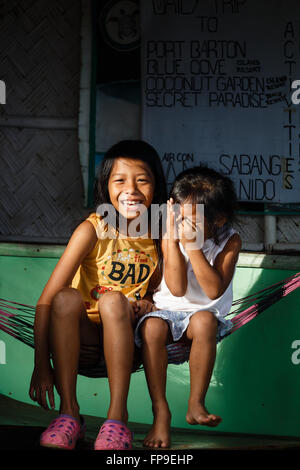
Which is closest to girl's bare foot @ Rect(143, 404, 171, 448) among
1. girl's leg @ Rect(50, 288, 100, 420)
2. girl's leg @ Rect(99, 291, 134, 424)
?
girl's leg @ Rect(99, 291, 134, 424)

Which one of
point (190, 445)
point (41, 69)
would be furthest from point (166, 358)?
point (41, 69)

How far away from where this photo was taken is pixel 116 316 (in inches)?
60.2

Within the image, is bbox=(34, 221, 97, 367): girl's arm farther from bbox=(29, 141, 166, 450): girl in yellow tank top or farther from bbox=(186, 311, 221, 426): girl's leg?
bbox=(186, 311, 221, 426): girl's leg

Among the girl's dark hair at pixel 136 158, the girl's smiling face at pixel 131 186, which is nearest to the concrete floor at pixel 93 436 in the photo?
the girl's dark hair at pixel 136 158

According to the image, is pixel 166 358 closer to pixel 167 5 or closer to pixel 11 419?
pixel 11 419

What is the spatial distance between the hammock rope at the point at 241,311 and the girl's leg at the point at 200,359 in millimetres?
258

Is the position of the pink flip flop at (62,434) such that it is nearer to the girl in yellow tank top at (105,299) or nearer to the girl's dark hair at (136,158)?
the girl in yellow tank top at (105,299)

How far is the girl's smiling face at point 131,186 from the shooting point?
1821 millimetres

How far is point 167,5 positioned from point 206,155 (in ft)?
2.71

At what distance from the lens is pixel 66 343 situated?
5.01 ft

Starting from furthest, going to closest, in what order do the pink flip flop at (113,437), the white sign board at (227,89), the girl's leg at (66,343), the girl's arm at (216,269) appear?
the white sign board at (227,89) → the girl's arm at (216,269) → the girl's leg at (66,343) → the pink flip flop at (113,437)

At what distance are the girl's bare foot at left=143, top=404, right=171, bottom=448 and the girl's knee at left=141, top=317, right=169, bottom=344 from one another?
0.19m

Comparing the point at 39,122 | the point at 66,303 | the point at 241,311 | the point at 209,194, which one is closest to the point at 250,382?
the point at 241,311

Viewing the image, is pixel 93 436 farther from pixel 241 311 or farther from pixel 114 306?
pixel 241 311
